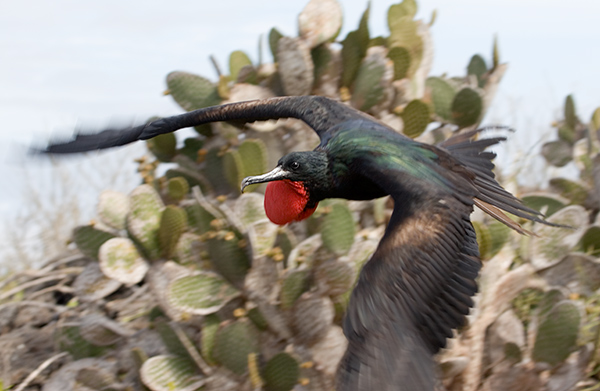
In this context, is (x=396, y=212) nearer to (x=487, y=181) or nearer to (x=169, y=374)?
(x=487, y=181)

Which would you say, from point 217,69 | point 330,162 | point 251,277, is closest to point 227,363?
point 251,277

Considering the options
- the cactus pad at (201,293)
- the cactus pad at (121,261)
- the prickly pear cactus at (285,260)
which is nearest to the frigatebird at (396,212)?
the prickly pear cactus at (285,260)

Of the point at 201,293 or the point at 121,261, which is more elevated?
the point at 121,261

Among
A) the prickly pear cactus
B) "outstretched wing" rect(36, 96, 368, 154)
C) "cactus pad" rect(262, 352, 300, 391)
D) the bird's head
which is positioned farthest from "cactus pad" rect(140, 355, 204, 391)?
"outstretched wing" rect(36, 96, 368, 154)

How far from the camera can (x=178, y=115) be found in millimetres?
3828

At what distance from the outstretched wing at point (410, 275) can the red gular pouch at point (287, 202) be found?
11.8 inches

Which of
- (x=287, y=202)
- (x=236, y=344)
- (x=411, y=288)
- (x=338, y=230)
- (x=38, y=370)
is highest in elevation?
(x=287, y=202)

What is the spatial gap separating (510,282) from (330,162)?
1.21 m

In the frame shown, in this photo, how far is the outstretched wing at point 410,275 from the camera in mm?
2446

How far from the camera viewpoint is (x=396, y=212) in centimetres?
283

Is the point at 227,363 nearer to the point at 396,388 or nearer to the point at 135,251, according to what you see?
the point at 135,251

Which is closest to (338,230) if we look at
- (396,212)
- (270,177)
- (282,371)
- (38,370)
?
(270,177)

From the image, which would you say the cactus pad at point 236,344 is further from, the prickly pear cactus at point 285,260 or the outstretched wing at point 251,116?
the outstretched wing at point 251,116

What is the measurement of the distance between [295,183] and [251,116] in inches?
24.4
